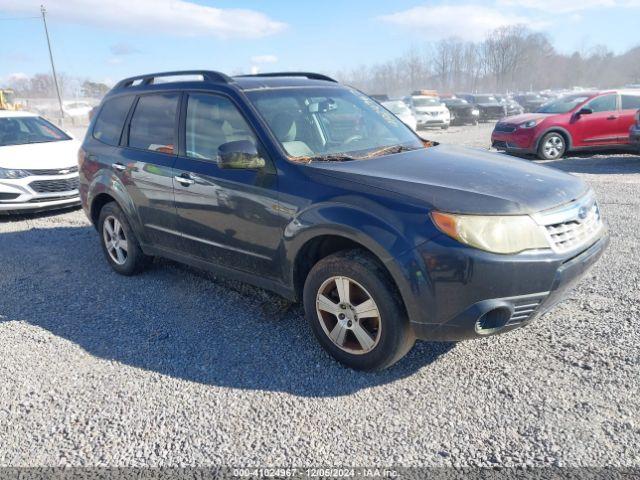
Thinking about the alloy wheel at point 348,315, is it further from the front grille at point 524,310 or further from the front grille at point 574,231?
the front grille at point 574,231

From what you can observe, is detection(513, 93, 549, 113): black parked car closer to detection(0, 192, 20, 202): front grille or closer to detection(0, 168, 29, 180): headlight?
detection(0, 168, 29, 180): headlight

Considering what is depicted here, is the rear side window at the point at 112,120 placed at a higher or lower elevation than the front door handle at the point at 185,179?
higher

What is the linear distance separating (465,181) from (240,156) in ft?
4.75

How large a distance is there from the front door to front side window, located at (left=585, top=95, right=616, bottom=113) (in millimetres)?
10692

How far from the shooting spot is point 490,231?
8.70 ft

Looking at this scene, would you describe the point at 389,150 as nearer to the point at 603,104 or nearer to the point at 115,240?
the point at 115,240

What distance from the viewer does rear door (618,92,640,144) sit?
11375 millimetres

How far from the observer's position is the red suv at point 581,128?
37.6ft

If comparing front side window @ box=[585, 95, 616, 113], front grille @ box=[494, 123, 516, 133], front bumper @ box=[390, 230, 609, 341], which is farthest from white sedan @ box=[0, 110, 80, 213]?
front side window @ box=[585, 95, 616, 113]

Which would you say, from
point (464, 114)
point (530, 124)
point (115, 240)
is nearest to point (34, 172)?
point (115, 240)

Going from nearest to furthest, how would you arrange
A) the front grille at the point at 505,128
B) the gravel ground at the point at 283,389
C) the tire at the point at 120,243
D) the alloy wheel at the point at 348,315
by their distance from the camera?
the gravel ground at the point at 283,389
the alloy wheel at the point at 348,315
the tire at the point at 120,243
the front grille at the point at 505,128

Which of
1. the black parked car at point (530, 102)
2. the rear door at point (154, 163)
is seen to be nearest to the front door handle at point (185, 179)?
the rear door at point (154, 163)

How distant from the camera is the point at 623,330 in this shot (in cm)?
347

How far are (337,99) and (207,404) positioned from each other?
8.46ft
